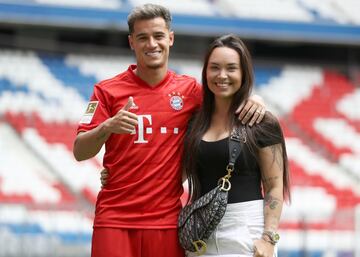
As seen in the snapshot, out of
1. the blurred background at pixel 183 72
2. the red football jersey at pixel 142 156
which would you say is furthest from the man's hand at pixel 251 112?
the blurred background at pixel 183 72

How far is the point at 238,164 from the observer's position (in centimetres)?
402

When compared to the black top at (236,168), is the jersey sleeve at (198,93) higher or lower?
higher

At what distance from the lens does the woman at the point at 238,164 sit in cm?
402

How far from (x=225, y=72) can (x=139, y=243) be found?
0.97m

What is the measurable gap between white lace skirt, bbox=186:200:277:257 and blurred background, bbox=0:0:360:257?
7485 mm

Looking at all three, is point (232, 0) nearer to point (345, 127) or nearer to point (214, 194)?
point (345, 127)

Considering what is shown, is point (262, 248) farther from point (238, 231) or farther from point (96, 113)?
point (96, 113)

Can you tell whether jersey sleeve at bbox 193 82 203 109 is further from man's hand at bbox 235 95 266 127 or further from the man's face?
man's hand at bbox 235 95 266 127

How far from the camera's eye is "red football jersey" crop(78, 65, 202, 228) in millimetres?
4199

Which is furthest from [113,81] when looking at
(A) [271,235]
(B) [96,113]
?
(A) [271,235]

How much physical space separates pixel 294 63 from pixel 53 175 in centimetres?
579

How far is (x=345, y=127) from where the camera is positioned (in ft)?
48.2

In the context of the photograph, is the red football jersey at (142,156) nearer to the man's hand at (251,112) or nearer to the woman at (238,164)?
the woman at (238,164)

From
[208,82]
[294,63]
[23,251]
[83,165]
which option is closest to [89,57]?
[83,165]
